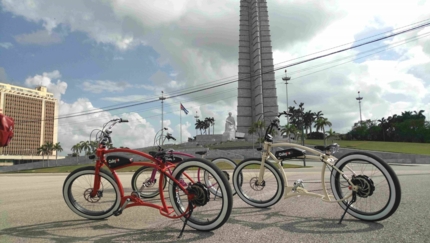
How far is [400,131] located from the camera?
9856 centimetres

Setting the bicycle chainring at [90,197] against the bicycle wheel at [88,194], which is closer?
the bicycle wheel at [88,194]

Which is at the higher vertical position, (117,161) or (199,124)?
(199,124)

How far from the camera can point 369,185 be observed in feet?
12.3

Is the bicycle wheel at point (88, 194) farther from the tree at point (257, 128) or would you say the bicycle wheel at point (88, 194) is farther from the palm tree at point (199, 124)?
the palm tree at point (199, 124)

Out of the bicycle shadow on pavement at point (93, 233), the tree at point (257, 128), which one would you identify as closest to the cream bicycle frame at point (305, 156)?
the bicycle shadow on pavement at point (93, 233)

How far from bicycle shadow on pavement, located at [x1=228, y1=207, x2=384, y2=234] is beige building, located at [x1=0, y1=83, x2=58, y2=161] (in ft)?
264

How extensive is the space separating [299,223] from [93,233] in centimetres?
262

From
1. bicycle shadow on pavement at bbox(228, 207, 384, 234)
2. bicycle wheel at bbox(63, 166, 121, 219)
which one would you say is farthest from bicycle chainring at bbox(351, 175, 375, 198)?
bicycle wheel at bbox(63, 166, 121, 219)

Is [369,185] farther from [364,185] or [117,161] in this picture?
Answer: [117,161]

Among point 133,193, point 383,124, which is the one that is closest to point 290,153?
point 133,193

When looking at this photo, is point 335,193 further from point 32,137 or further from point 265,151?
point 32,137

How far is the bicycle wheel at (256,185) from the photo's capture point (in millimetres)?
4992

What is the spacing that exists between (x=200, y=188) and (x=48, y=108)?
362ft

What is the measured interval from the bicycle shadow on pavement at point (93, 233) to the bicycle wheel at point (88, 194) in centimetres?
Result: 34
